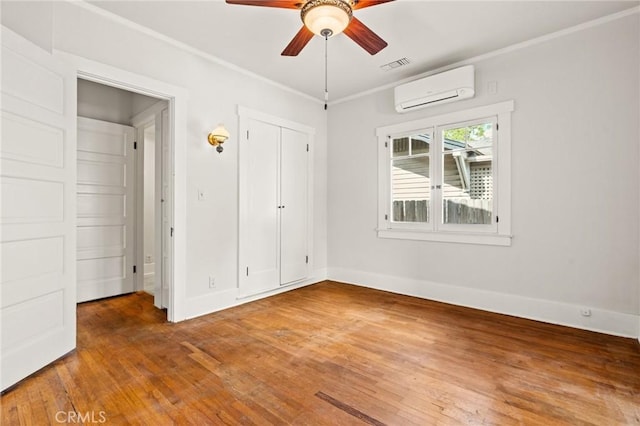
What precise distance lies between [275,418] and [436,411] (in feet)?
2.92

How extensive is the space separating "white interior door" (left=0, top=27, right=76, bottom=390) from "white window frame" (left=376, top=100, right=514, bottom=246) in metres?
3.40

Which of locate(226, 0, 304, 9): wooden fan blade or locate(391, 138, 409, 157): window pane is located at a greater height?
locate(226, 0, 304, 9): wooden fan blade

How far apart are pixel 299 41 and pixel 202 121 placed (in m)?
1.50

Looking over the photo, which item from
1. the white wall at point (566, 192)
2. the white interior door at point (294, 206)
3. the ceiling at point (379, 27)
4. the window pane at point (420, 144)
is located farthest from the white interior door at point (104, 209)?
the white wall at point (566, 192)

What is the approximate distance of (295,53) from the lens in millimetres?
2607

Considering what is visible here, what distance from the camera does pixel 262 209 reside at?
404 cm

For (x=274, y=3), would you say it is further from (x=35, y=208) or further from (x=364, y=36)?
(x=35, y=208)

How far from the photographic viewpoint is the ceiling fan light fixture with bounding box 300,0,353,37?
1923 millimetres

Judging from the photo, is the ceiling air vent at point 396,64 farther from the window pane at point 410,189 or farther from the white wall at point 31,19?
the white wall at point 31,19

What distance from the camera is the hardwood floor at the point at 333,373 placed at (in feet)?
5.71

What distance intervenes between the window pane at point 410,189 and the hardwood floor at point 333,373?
4.43ft

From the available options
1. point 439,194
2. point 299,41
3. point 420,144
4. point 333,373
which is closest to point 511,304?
point 439,194

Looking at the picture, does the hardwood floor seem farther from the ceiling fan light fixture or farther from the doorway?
the ceiling fan light fixture

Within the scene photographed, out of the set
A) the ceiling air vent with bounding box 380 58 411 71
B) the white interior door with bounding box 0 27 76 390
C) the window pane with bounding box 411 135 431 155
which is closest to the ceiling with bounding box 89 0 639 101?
the ceiling air vent with bounding box 380 58 411 71
